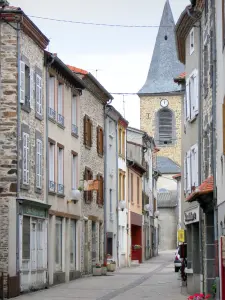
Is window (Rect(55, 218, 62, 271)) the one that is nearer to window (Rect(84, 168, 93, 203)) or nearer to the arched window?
window (Rect(84, 168, 93, 203))

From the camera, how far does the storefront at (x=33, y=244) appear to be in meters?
31.2

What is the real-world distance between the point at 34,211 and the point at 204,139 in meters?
8.32

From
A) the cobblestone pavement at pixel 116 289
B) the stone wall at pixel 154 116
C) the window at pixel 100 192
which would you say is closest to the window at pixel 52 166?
the cobblestone pavement at pixel 116 289

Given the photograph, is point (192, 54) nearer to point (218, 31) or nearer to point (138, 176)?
point (218, 31)

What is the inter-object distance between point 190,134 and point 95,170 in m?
16.3

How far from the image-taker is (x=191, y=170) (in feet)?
101

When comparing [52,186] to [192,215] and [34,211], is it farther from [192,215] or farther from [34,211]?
[192,215]

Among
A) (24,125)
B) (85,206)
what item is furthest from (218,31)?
(85,206)

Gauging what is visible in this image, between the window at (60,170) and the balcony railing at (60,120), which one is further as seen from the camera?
the window at (60,170)

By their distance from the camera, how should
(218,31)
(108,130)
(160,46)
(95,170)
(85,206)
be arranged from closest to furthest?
(218,31)
(85,206)
(95,170)
(108,130)
(160,46)

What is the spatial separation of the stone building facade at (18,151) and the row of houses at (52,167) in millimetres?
33

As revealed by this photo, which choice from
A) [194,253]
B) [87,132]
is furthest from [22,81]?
[87,132]

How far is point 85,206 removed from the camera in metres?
43.8

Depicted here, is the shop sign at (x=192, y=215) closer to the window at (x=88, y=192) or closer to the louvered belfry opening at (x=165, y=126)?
the window at (x=88, y=192)
